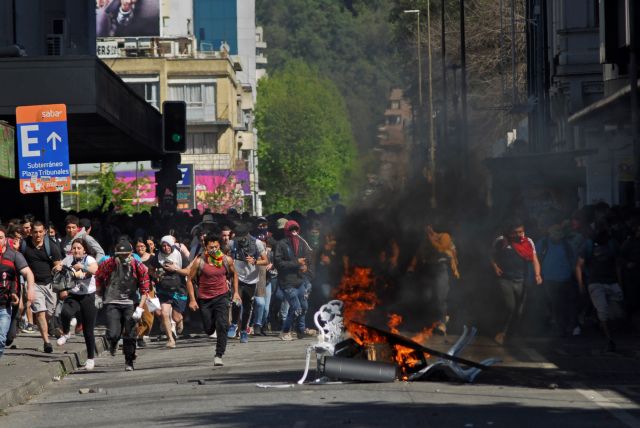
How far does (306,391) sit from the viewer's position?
13.9 m

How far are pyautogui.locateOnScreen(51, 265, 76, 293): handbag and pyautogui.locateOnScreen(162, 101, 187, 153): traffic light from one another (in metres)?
13.8

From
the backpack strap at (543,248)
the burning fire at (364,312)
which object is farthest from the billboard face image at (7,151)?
the burning fire at (364,312)

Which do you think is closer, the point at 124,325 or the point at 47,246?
the point at 124,325

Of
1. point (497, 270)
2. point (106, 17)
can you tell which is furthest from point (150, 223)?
point (106, 17)

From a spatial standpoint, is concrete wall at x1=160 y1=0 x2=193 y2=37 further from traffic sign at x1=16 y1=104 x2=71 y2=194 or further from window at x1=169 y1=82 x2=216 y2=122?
traffic sign at x1=16 y1=104 x2=71 y2=194

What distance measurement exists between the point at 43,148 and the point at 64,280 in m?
1.84

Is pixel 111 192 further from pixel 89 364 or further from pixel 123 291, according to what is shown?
pixel 123 291

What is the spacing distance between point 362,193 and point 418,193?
1.15 meters

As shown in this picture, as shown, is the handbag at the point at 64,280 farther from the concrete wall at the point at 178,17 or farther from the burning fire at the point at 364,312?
the concrete wall at the point at 178,17

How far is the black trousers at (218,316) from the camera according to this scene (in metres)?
17.6

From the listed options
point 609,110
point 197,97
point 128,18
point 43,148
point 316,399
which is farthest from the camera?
point 197,97

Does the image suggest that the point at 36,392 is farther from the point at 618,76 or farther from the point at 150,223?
the point at 618,76

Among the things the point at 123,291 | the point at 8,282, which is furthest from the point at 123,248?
the point at 8,282

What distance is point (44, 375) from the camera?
54.2 ft
